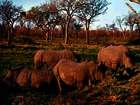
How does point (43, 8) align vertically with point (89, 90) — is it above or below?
above

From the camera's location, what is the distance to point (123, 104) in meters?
17.1

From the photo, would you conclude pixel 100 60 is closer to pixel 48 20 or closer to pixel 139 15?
pixel 139 15

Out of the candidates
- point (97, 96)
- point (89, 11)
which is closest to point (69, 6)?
point (89, 11)

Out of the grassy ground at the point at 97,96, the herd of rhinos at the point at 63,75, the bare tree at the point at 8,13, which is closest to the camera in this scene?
the grassy ground at the point at 97,96

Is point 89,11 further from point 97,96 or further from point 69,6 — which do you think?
point 97,96

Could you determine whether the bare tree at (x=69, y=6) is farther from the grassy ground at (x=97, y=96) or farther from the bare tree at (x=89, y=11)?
the grassy ground at (x=97, y=96)

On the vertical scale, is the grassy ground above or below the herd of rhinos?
below

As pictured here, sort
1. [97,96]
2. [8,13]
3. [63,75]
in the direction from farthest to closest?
1. [8,13]
2. [63,75]
3. [97,96]

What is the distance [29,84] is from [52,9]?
5666cm

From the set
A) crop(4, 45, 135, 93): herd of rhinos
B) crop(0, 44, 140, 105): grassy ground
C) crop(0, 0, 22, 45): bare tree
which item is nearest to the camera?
crop(0, 44, 140, 105): grassy ground

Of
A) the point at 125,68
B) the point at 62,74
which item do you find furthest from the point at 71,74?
the point at 125,68

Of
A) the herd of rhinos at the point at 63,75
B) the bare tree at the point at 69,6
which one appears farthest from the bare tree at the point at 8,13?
the herd of rhinos at the point at 63,75

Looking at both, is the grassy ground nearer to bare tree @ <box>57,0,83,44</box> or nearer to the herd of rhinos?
the herd of rhinos

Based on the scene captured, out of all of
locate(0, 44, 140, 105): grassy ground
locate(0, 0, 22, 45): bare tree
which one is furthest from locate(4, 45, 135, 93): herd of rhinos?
locate(0, 0, 22, 45): bare tree
